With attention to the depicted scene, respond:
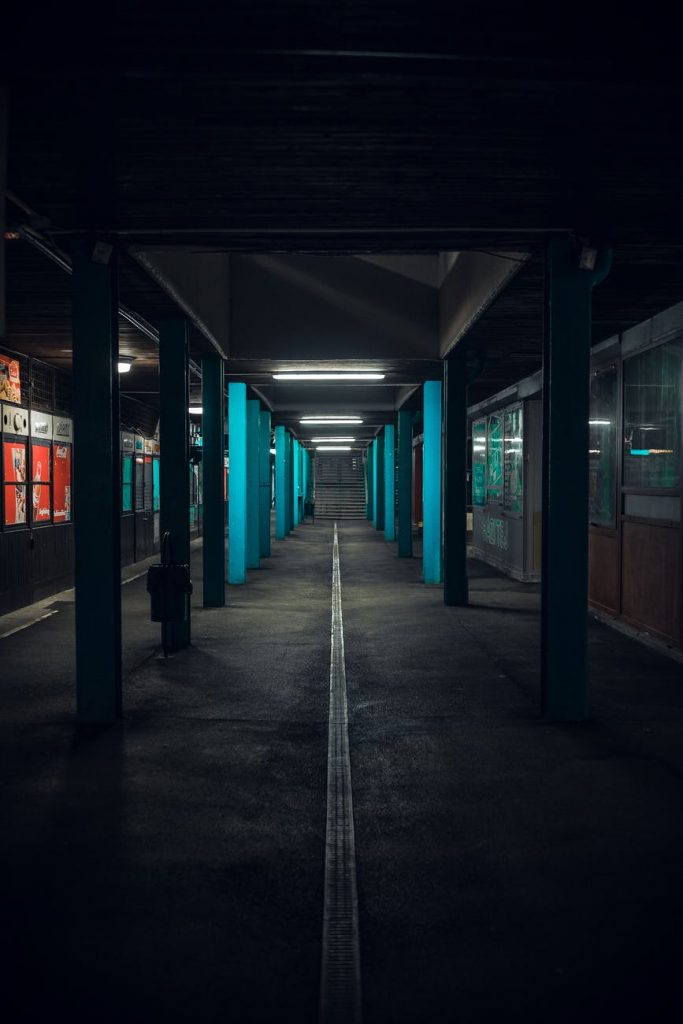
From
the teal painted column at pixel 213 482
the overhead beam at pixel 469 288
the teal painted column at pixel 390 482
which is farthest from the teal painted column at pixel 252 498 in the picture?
the teal painted column at pixel 390 482

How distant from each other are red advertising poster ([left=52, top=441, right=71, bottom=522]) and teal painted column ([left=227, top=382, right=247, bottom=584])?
289 cm

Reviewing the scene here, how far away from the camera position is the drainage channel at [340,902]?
2.83 meters

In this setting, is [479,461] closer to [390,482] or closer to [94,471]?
[390,482]

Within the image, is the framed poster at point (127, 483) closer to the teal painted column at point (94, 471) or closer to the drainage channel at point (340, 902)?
the teal painted column at point (94, 471)

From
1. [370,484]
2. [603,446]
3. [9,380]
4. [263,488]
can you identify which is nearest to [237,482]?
[9,380]

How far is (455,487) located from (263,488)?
35.4 ft

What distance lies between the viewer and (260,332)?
12438 millimetres

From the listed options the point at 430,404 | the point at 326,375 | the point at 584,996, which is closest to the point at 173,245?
the point at 584,996

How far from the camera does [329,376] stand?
→ 14742mm

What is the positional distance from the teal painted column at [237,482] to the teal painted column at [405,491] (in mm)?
4683

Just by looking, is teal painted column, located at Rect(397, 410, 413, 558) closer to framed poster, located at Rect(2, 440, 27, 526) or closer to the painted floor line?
framed poster, located at Rect(2, 440, 27, 526)

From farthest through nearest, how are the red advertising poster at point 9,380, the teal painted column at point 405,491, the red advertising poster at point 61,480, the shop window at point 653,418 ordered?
the teal painted column at point 405,491
the red advertising poster at point 61,480
the red advertising poster at point 9,380
the shop window at point 653,418

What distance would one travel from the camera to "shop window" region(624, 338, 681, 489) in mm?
8852

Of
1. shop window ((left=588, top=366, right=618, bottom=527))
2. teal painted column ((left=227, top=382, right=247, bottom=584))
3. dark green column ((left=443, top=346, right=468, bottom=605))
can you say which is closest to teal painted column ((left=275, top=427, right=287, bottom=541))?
teal painted column ((left=227, top=382, right=247, bottom=584))
